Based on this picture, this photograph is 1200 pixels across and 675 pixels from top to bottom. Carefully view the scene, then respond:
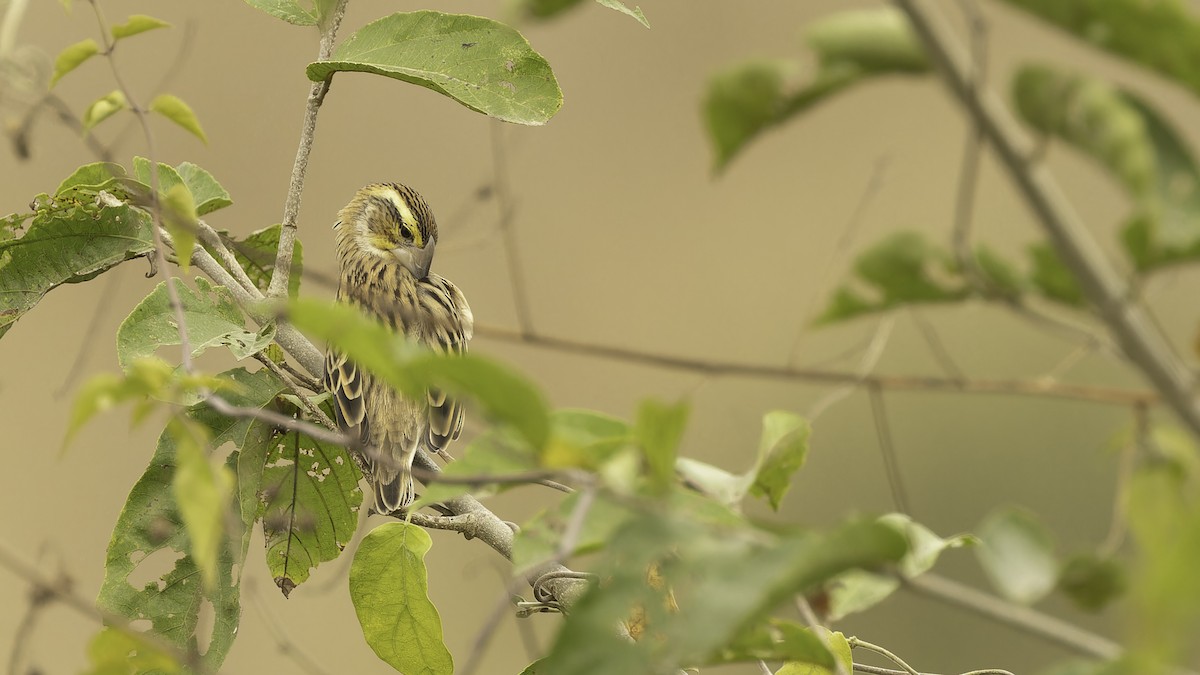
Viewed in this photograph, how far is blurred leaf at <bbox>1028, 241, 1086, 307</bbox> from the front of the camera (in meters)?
0.41

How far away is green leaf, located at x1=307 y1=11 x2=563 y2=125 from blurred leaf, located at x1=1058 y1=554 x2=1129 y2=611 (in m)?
0.73

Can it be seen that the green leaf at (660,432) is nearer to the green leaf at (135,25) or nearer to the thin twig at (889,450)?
the thin twig at (889,450)

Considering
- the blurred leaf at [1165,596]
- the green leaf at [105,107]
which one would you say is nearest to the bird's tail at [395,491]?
the green leaf at [105,107]

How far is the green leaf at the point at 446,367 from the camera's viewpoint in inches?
16.4

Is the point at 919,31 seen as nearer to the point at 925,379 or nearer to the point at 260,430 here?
the point at 925,379

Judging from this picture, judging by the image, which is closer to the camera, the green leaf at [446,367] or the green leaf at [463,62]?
the green leaf at [446,367]

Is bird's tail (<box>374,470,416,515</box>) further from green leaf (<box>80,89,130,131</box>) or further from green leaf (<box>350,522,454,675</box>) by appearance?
green leaf (<box>80,89,130,131</box>)

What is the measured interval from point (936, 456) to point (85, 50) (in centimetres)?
519

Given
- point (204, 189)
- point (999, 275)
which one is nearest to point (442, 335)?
point (204, 189)

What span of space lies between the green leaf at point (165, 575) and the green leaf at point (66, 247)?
20 centimetres

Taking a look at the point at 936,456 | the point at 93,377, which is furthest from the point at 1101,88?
the point at 936,456

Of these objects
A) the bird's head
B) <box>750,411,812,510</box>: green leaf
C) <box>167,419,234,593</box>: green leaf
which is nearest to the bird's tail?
the bird's head

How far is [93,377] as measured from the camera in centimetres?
48

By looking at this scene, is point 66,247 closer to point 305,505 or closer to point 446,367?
point 305,505
